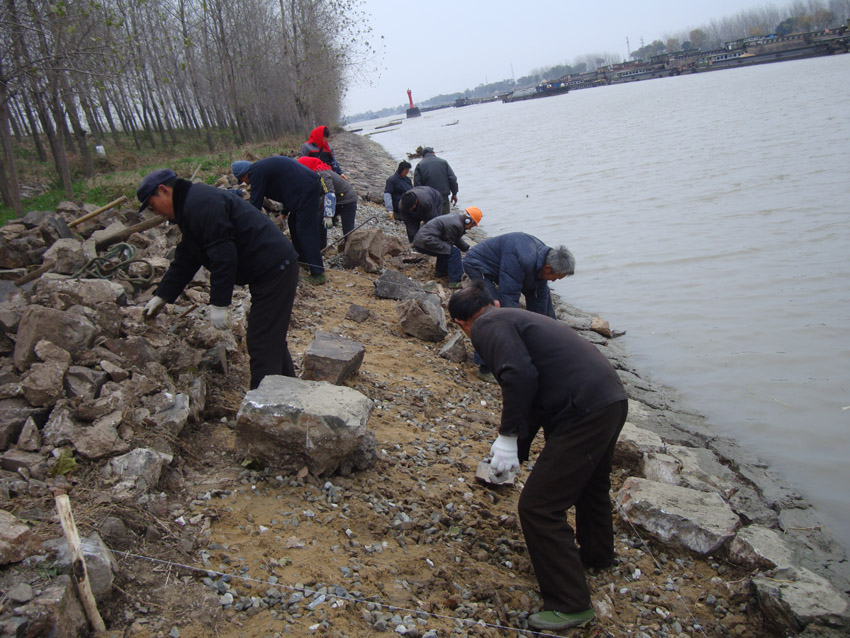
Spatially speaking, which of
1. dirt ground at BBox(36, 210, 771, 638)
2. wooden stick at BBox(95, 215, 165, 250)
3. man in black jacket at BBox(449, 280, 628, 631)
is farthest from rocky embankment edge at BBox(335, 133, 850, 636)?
wooden stick at BBox(95, 215, 165, 250)

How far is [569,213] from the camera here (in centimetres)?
1574

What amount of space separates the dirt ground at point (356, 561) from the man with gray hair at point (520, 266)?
1.75 meters

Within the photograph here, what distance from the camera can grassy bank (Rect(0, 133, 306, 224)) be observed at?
503 inches

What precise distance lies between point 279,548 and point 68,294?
3.12 metres

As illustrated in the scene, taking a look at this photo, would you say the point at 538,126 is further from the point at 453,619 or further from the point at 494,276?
the point at 453,619

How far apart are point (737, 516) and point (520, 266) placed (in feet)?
8.70

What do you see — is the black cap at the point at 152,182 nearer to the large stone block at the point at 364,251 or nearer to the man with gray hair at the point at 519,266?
the man with gray hair at the point at 519,266

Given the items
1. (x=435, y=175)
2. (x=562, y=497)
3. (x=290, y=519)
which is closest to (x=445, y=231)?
(x=435, y=175)

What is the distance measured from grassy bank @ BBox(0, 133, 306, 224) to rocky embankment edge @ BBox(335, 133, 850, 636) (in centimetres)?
976

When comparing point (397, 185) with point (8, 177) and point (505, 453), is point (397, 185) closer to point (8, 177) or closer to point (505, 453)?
point (8, 177)

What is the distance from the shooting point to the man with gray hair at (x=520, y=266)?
5311 mm

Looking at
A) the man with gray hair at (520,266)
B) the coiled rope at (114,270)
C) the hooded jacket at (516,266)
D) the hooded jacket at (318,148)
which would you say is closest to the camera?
the man with gray hair at (520,266)

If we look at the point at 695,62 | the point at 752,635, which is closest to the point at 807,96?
the point at 752,635

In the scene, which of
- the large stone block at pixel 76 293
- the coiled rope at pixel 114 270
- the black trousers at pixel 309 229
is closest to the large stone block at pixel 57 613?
the large stone block at pixel 76 293
